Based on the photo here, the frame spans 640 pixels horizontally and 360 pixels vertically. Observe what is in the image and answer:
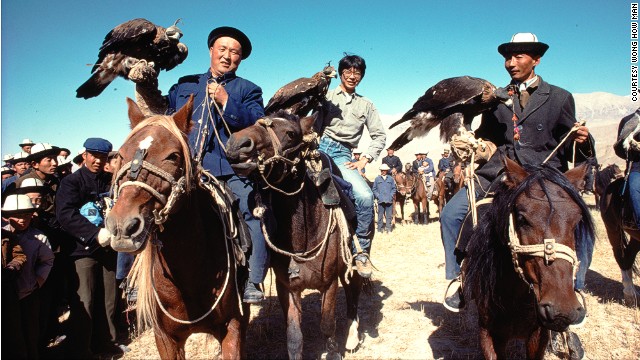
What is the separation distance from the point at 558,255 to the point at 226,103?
2829 mm

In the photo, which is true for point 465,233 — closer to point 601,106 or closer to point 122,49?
point 122,49

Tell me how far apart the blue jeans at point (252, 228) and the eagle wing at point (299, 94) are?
1.29m

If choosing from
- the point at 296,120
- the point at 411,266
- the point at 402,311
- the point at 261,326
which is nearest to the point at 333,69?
the point at 296,120

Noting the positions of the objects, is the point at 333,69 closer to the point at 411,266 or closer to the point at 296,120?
the point at 296,120

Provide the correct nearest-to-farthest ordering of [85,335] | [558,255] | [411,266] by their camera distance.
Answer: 1. [558,255]
2. [85,335]
3. [411,266]

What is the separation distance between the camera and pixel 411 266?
378 inches

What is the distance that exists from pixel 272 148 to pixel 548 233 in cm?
218

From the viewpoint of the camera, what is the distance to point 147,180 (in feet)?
7.25

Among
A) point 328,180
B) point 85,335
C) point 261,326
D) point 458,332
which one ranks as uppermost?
point 328,180

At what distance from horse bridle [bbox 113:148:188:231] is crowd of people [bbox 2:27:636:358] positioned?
10.8 inches

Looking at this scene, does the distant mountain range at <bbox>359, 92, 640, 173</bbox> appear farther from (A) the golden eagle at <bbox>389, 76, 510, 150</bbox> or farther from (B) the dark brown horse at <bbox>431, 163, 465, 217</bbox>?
(A) the golden eagle at <bbox>389, 76, 510, 150</bbox>

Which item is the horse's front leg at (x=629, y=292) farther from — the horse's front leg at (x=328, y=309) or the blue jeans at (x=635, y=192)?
the horse's front leg at (x=328, y=309)

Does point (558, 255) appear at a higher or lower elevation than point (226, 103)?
lower

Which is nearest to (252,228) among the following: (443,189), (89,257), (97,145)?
(89,257)
